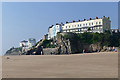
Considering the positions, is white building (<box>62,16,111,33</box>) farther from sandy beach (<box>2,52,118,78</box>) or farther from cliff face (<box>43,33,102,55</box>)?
sandy beach (<box>2,52,118,78</box>)

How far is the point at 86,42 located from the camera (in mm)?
54812

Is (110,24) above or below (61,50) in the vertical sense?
above

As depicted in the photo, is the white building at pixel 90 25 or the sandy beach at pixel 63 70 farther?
the white building at pixel 90 25

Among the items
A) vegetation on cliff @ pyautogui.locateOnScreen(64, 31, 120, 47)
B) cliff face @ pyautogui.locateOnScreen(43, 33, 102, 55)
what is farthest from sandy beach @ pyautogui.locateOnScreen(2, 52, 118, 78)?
vegetation on cliff @ pyautogui.locateOnScreen(64, 31, 120, 47)

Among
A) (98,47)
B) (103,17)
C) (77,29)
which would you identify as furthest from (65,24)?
(98,47)

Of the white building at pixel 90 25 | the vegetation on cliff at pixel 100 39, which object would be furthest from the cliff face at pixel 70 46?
the white building at pixel 90 25

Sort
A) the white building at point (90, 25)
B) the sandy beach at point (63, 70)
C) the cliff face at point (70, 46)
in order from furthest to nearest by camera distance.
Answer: the white building at point (90, 25) < the cliff face at point (70, 46) < the sandy beach at point (63, 70)

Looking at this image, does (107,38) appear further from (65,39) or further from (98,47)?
(65,39)

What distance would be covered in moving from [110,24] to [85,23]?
43.8 feet

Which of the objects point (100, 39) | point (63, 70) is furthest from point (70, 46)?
point (63, 70)

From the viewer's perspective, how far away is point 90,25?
7175 centimetres

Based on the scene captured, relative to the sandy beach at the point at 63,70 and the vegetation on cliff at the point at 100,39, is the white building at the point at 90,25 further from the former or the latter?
the sandy beach at the point at 63,70

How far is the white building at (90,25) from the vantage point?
67.4 meters

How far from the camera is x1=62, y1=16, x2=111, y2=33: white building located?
67375 mm
